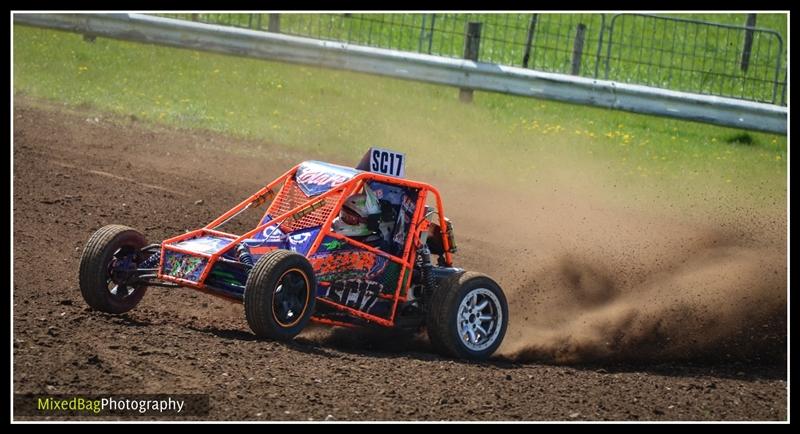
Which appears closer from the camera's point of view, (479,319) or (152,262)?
(152,262)

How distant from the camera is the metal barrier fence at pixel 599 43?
18781 millimetres

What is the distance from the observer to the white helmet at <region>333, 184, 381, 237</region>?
9.86 metres

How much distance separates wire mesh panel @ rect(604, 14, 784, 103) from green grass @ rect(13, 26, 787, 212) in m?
0.78

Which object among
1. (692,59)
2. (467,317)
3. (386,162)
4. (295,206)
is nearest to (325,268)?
(295,206)

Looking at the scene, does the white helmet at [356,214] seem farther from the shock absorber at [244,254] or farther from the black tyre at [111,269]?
the black tyre at [111,269]

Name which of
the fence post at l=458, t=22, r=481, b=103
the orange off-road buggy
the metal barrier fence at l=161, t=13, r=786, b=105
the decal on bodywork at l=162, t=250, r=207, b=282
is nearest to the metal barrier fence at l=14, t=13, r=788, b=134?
the fence post at l=458, t=22, r=481, b=103

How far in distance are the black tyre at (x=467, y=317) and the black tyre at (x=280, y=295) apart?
3.71ft

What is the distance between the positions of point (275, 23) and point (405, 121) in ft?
8.66

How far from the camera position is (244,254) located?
9383 mm

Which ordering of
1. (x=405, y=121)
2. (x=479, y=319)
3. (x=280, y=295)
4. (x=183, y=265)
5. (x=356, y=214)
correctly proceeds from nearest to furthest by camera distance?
(x=280, y=295) → (x=183, y=265) → (x=356, y=214) → (x=479, y=319) → (x=405, y=121)

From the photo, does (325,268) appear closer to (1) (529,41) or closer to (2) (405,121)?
(2) (405,121)

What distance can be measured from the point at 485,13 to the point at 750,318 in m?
10.0

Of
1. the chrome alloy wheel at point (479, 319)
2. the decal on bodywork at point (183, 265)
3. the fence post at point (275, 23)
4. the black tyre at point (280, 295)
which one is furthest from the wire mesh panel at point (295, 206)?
the fence post at point (275, 23)

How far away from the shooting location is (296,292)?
30.0 ft
